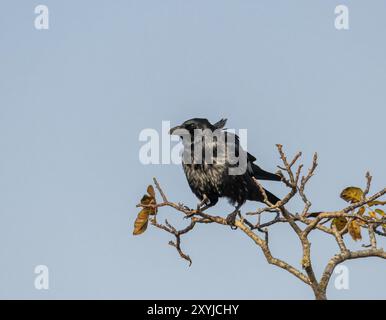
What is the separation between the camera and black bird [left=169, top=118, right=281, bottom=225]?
12.6 m

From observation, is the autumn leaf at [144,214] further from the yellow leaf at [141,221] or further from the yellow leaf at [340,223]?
the yellow leaf at [340,223]

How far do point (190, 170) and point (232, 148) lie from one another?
0.75 m

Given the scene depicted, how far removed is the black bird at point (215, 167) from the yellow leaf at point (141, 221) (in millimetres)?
2686

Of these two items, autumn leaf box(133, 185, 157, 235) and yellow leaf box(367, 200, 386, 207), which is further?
autumn leaf box(133, 185, 157, 235)

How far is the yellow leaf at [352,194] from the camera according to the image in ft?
31.1

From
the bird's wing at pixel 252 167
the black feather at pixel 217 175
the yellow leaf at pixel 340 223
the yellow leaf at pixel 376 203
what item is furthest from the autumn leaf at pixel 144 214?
the bird's wing at pixel 252 167

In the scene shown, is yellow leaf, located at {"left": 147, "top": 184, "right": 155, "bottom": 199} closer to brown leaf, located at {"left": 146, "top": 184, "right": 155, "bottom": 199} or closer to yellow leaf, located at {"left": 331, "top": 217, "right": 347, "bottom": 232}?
brown leaf, located at {"left": 146, "top": 184, "right": 155, "bottom": 199}

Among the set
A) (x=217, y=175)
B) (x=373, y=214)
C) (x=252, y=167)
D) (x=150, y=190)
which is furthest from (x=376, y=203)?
(x=252, y=167)

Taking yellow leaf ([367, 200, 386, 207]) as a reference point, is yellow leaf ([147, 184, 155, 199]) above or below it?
above

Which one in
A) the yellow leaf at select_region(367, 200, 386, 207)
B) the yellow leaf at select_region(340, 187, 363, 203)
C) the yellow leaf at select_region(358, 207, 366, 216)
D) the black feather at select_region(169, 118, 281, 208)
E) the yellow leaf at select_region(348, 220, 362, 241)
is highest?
the black feather at select_region(169, 118, 281, 208)

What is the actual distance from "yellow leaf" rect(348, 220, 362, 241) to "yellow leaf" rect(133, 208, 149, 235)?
7.83ft

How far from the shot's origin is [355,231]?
9.41m

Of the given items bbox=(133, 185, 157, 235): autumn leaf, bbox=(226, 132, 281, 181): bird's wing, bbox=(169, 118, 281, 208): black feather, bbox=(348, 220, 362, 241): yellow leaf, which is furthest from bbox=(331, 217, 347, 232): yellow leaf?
bbox=(226, 132, 281, 181): bird's wing
